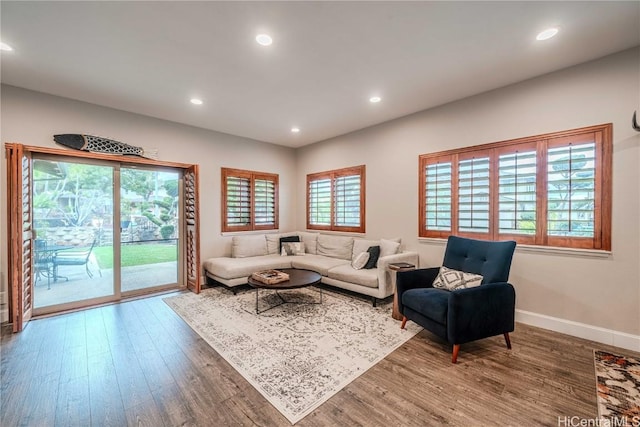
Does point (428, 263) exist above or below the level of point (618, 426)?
above

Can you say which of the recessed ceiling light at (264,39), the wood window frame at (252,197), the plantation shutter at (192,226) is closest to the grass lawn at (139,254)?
the plantation shutter at (192,226)

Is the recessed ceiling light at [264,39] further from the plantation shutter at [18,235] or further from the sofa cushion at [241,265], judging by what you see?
the sofa cushion at [241,265]

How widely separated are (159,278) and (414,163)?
4.79m

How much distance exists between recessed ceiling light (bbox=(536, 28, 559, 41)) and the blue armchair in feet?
6.31

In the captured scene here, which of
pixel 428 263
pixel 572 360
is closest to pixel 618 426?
pixel 572 360

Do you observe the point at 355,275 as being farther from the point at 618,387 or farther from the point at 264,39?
the point at 264,39

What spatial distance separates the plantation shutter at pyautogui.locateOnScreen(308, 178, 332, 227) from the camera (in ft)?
19.0

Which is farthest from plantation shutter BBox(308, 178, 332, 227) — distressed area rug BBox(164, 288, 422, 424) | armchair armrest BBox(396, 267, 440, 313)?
armchair armrest BBox(396, 267, 440, 313)

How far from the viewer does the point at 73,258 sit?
12.7 feet

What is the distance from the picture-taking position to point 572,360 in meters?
2.43

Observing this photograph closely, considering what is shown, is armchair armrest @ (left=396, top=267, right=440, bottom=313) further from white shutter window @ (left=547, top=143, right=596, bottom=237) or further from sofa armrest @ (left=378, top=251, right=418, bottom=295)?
white shutter window @ (left=547, top=143, right=596, bottom=237)

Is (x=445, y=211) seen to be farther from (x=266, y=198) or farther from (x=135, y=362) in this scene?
(x=135, y=362)

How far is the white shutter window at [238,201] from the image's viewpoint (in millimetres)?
5363

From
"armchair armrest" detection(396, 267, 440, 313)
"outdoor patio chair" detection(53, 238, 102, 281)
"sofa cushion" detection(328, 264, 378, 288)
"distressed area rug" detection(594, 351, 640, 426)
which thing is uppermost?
"outdoor patio chair" detection(53, 238, 102, 281)
